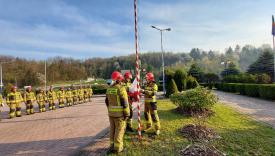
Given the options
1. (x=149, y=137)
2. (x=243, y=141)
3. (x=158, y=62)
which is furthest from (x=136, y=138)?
(x=158, y=62)

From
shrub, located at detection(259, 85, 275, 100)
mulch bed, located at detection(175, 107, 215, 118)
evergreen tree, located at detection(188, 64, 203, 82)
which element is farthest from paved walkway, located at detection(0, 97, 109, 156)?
evergreen tree, located at detection(188, 64, 203, 82)

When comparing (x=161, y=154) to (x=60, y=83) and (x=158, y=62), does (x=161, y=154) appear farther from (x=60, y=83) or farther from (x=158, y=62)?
(x=158, y=62)

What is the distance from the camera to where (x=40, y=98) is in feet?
56.3

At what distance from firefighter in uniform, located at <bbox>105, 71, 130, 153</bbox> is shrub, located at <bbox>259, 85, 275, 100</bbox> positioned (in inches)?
672

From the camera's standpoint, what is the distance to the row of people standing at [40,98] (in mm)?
14828

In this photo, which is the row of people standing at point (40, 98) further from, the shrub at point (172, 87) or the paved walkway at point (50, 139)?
the shrub at point (172, 87)

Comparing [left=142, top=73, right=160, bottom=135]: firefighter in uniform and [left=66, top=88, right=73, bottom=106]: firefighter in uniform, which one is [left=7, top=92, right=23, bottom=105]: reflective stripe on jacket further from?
[left=142, top=73, right=160, bottom=135]: firefighter in uniform

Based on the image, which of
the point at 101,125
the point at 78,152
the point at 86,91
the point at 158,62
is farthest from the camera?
the point at 158,62

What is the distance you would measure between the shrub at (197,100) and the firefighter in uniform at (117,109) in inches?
213

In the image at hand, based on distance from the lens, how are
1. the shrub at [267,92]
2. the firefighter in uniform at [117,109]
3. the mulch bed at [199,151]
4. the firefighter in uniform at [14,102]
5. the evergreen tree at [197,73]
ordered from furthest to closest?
the evergreen tree at [197,73] < the shrub at [267,92] < the firefighter in uniform at [14,102] < the firefighter in uniform at [117,109] < the mulch bed at [199,151]

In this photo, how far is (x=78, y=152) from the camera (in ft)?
22.3

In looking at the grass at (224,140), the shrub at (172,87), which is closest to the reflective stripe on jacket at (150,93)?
the grass at (224,140)

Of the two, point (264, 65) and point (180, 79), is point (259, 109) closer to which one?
point (180, 79)

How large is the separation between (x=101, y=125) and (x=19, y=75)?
2047 inches
